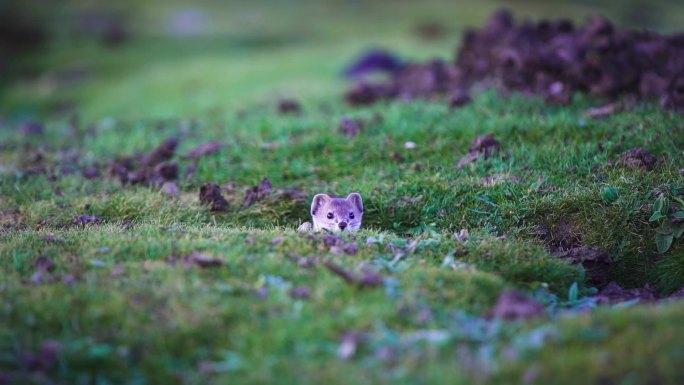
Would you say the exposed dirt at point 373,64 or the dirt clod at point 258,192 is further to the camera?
the exposed dirt at point 373,64

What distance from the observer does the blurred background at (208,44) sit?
20.6 meters

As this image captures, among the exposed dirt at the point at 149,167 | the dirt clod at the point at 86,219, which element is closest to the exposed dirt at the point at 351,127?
the exposed dirt at the point at 149,167

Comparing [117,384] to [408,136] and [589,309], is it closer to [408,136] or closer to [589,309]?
[589,309]

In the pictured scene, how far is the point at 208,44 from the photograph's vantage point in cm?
2858

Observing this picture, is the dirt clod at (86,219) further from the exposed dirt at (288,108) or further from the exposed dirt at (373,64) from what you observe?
the exposed dirt at (373,64)

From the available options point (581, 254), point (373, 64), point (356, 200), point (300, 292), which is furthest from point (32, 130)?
point (581, 254)

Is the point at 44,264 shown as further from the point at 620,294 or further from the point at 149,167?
the point at 620,294

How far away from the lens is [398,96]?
14.0 m

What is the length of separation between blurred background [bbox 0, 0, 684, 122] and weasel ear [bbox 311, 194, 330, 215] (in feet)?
27.6

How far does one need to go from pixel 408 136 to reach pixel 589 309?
5.08 m

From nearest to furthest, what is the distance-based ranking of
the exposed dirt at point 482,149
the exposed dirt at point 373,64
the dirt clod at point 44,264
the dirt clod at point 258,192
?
the dirt clod at point 44,264 → the dirt clod at point 258,192 → the exposed dirt at point 482,149 → the exposed dirt at point 373,64

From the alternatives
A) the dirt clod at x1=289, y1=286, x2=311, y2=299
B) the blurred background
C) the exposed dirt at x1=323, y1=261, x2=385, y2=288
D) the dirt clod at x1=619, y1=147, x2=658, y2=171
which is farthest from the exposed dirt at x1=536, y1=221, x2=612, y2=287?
the blurred background

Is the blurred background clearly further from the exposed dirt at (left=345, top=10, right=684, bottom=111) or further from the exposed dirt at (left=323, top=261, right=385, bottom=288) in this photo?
the exposed dirt at (left=323, top=261, right=385, bottom=288)

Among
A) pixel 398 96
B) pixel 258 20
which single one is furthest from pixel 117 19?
pixel 398 96
